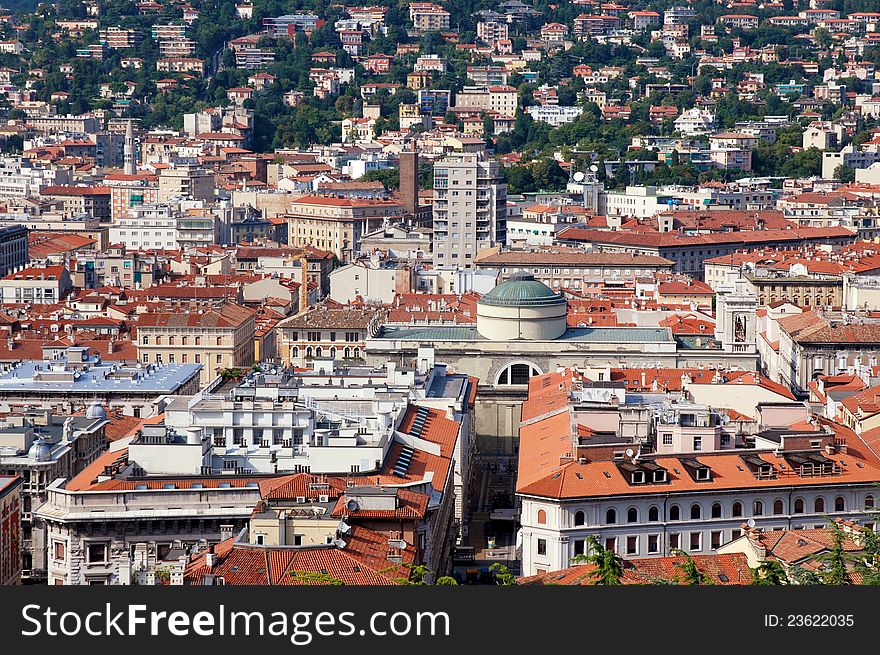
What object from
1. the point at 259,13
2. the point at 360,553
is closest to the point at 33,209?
the point at 259,13

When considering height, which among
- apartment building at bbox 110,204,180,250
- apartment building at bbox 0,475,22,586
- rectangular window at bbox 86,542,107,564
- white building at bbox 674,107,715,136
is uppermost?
white building at bbox 674,107,715,136

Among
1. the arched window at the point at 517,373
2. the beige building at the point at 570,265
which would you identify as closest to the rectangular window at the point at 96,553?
the arched window at the point at 517,373

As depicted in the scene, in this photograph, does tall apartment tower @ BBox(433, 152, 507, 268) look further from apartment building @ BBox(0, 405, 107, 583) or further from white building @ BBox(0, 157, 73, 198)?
apartment building @ BBox(0, 405, 107, 583)

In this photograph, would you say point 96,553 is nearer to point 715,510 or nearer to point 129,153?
point 715,510

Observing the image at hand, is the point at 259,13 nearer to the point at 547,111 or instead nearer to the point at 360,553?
the point at 547,111

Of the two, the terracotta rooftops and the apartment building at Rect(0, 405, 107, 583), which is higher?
the apartment building at Rect(0, 405, 107, 583)

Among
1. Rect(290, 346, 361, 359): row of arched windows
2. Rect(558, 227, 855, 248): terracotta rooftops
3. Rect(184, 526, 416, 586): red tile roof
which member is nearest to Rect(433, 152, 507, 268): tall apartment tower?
Rect(558, 227, 855, 248): terracotta rooftops

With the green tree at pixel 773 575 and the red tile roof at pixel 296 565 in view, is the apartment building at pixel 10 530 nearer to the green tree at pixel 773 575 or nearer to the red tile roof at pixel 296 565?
the red tile roof at pixel 296 565
